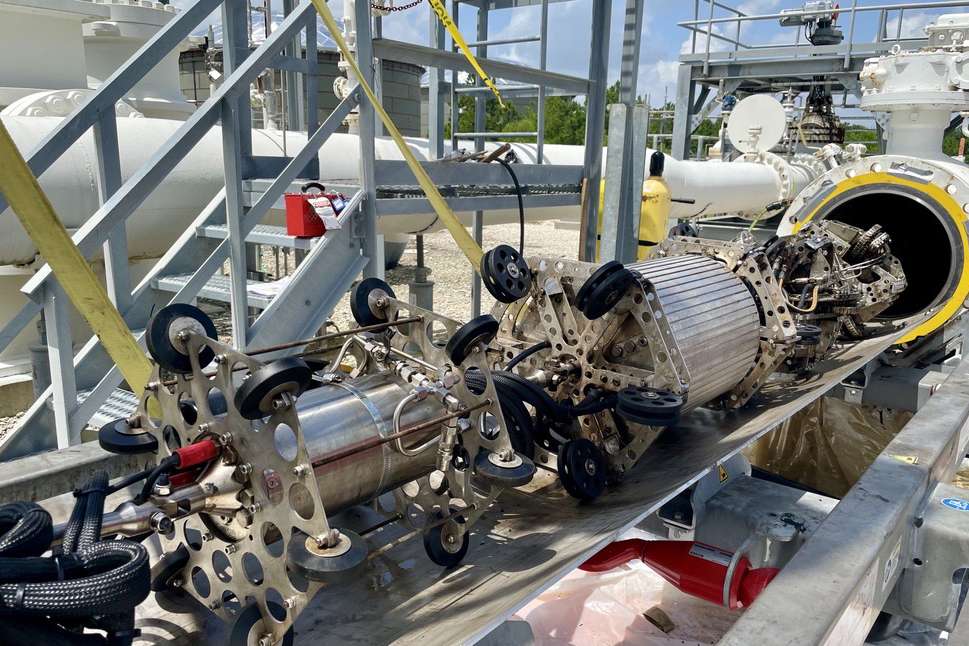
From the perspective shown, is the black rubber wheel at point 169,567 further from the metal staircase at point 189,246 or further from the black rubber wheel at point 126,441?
the metal staircase at point 189,246

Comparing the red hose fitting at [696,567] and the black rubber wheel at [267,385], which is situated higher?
the black rubber wheel at [267,385]

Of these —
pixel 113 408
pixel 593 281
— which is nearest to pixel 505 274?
pixel 593 281

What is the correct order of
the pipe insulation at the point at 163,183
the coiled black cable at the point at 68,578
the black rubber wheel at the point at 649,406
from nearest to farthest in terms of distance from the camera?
1. the coiled black cable at the point at 68,578
2. the black rubber wheel at the point at 649,406
3. the pipe insulation at the point at 163,183

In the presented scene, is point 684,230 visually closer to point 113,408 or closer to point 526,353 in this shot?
point 526,353

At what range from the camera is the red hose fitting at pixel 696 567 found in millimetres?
2217

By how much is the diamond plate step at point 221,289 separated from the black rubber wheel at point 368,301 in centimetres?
116

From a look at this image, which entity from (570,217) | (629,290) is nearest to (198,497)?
(629,290)

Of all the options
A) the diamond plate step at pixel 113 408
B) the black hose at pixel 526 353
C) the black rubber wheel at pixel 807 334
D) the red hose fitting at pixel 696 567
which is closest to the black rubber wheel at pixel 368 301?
the black hose at pixel 526 353

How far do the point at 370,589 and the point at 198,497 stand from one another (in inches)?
20.8

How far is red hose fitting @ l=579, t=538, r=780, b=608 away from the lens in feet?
7.27

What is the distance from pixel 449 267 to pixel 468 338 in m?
9.70

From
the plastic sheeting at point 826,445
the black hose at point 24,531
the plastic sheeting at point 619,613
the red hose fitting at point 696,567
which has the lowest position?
the plastic sheeting at point 826,445

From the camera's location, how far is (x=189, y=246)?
349 cm

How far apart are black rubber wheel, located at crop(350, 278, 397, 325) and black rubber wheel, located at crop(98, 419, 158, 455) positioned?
661 millimetres
